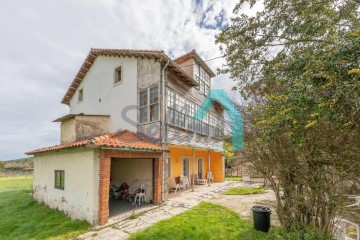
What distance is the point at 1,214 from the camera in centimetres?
1137

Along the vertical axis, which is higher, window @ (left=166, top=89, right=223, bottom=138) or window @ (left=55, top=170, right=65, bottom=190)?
window @ (left=166, top=89, right=223, bottom=138)

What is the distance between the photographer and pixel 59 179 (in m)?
10.9

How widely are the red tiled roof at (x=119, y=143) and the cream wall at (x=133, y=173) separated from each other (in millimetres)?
1358

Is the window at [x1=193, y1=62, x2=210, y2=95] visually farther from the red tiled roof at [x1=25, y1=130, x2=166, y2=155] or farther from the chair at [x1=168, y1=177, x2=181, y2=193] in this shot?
the chair at [x1=168, y1=177, x2=181, y2=193]

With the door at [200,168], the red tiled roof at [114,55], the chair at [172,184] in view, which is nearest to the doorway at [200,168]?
the door at [200,168]

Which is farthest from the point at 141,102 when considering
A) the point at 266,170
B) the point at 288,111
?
the point at 288,111

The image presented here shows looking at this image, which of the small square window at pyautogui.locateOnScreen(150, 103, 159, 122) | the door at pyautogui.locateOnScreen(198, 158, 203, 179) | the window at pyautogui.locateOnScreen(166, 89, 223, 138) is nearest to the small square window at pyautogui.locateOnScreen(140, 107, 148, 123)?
the small square window at pyautogui.locateOnScreen(150, 103, 159, 122)

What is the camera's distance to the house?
28.3 ft

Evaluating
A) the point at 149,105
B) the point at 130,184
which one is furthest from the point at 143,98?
the point at 130,184

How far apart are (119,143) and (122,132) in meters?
2.06

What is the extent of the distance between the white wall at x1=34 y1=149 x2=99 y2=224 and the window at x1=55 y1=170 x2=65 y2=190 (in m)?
0.20

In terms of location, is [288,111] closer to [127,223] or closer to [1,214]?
[127,223]

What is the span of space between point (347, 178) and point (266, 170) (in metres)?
1.99

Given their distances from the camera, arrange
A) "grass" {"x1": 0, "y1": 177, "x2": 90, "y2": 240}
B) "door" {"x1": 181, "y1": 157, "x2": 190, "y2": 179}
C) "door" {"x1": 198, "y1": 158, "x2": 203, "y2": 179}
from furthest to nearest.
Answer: "door" {"x1": 198, "y1": 158, "x2": 203, "y2": 179}, "door" {"x1": 181, "y1": 157, "x2": 190, "y2": 179}, "grass" {"x1": 0, "y1": 177, "x2": 90, "y2": 240}
